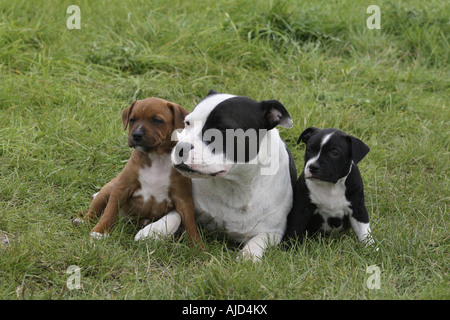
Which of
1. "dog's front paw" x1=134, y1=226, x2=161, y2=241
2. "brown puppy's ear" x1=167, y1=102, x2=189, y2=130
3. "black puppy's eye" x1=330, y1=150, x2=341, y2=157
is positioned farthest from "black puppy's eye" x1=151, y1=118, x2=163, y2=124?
"black puppy's eye" x1=330, y1=150, x2=341, y2=157

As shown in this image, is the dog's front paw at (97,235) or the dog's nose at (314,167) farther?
the dog's front paw at (97,235)

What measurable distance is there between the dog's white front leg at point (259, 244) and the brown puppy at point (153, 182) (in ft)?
1.16

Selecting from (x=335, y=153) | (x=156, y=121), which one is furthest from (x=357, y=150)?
(x=156, y=121)

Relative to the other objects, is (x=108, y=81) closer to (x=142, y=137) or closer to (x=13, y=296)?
(x=142, y=137)

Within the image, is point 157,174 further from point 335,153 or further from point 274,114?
point 335,153

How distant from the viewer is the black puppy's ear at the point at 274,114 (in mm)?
3975

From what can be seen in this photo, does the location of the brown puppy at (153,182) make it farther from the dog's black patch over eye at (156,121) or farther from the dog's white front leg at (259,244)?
the dog's white front leg at (259,244)

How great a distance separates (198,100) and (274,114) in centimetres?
254

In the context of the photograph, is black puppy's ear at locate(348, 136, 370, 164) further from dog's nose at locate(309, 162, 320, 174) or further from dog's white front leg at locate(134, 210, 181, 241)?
dog's white front leg at locate(134, 210, 181, 241)

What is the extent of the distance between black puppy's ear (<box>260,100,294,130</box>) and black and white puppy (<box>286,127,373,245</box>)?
28 cm

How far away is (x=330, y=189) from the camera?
4164mm

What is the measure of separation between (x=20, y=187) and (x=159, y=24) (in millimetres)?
3185

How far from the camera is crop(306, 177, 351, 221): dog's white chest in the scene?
13.6 ft

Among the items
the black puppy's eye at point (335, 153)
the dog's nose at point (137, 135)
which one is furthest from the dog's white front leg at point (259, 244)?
the dog's nose at point (137, 135)
